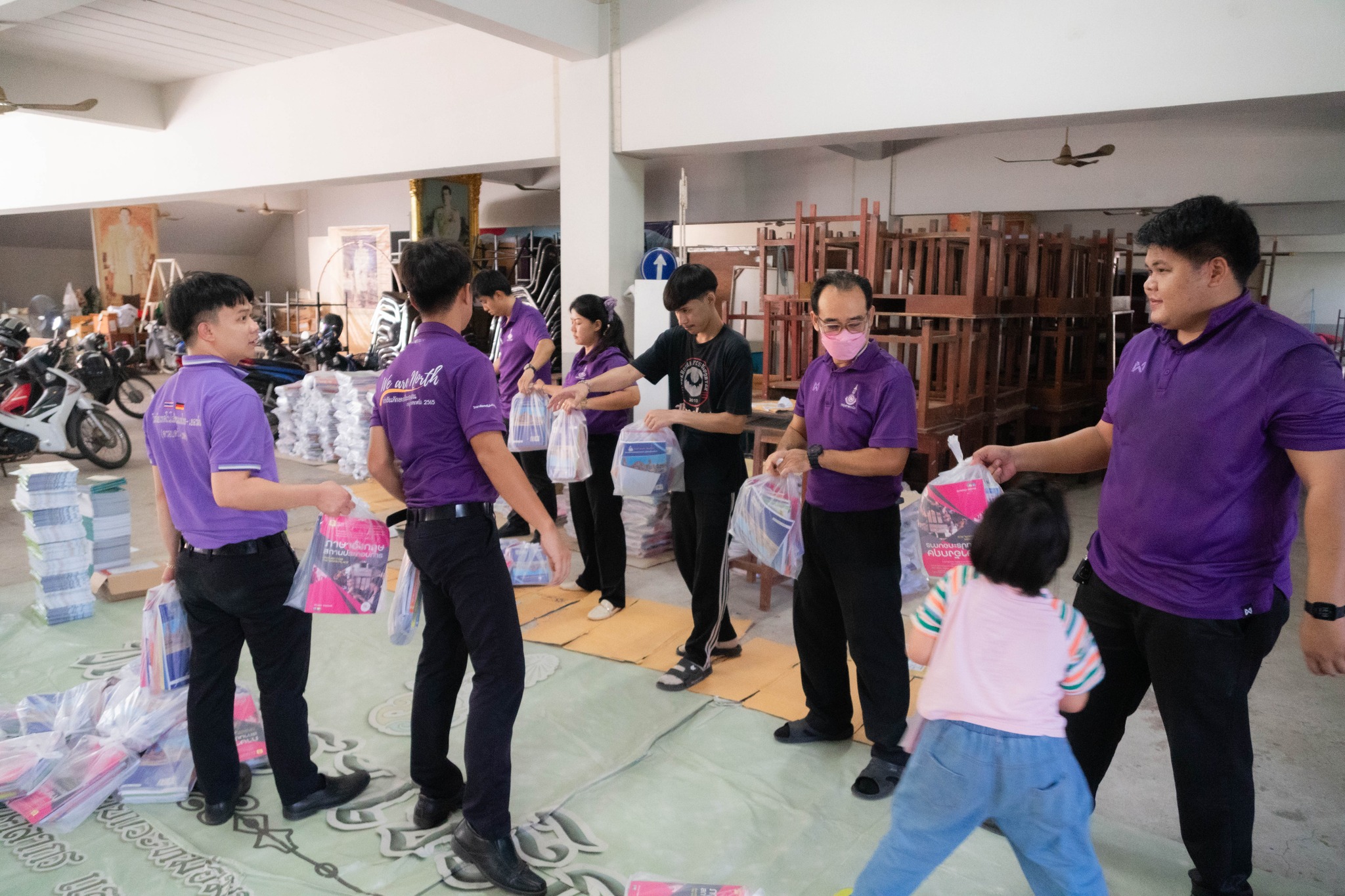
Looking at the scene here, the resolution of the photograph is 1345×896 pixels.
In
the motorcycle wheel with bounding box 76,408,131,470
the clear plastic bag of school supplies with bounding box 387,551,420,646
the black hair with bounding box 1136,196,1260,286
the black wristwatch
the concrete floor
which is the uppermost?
the black hair with bounding box 1136,196,1260,286

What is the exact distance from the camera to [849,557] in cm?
258

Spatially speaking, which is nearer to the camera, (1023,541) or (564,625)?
(1023,541)

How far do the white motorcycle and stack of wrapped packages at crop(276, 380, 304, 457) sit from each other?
1.46 metres

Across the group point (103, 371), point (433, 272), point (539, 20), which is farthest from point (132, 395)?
point (433, 272)

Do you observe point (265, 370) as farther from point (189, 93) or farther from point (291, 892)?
point (291, 892)

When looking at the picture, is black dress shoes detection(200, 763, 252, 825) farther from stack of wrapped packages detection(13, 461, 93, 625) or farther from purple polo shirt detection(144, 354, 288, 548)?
stack of wrapped packages detection(13, 461, 93, 625)

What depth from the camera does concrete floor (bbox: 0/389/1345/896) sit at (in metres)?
2.44

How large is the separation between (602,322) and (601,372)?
245 mm

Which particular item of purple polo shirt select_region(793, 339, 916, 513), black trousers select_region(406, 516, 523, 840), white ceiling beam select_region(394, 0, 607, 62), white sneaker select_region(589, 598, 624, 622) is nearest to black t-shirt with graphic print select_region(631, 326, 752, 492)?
purple polo shirt select_region(793, 339, 916, 513)

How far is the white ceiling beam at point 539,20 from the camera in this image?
190 inches

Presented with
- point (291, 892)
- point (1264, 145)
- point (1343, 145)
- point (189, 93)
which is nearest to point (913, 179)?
point (1264, 145)

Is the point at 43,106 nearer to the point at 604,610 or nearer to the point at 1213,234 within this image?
the point at 604,610

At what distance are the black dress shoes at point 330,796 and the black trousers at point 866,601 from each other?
1.51m

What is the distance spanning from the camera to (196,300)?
2.26m
